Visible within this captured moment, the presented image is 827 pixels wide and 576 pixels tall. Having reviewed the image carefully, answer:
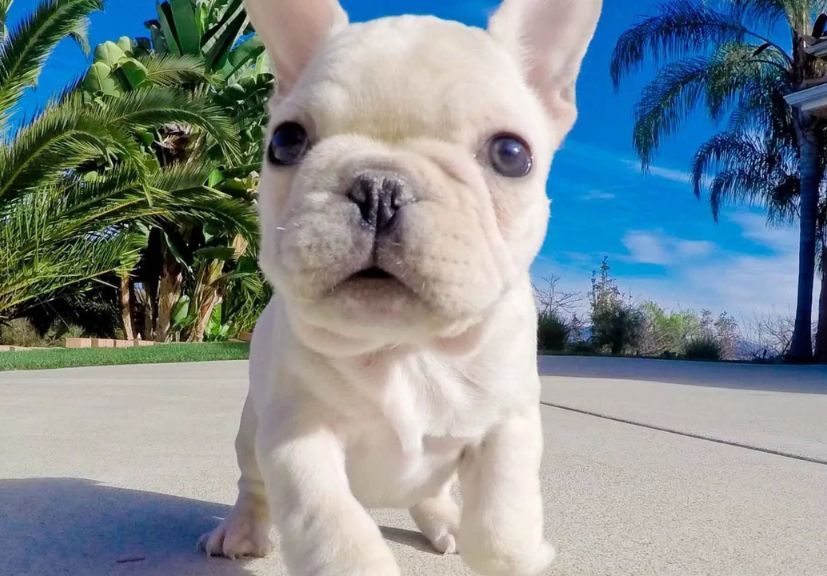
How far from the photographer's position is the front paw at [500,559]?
1.27m

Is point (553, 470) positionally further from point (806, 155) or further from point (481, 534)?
point (806, 155)

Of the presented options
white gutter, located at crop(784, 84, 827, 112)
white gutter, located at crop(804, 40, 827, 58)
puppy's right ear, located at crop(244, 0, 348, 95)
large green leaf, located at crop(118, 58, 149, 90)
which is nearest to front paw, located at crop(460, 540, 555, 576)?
puppy's right ear, located at crop(244, 0, 348, 95)

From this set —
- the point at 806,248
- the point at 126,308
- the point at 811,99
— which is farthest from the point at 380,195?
the point at 806,248

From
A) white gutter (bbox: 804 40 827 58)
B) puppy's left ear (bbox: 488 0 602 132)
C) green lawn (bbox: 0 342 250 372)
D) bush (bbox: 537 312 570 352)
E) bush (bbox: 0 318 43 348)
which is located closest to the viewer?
puppy's left ear (bbox: 488 0 602 132)

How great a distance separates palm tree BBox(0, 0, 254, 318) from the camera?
920 centimetres

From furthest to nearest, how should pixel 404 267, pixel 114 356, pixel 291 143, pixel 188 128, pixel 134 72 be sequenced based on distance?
pixel 188 128
pixel 134 72
pixel 114 356
pixel 291 143
pixel 404 267

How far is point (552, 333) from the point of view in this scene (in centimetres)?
1470

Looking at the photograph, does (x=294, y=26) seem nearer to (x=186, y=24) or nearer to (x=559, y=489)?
(x=559, y=489)

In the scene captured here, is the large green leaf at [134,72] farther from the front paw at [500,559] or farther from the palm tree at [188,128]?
the front paw at [500,559]

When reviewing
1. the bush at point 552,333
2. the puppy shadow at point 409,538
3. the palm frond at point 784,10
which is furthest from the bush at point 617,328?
the puppy shadow at point 409,538

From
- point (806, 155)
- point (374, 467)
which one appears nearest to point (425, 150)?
point (374, 467)

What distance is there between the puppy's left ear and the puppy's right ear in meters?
0.30

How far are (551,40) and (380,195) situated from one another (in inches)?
24.3

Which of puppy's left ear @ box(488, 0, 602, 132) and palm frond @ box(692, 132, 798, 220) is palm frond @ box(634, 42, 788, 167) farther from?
puppy's left ear @ box(488, 0, 602, 132)
